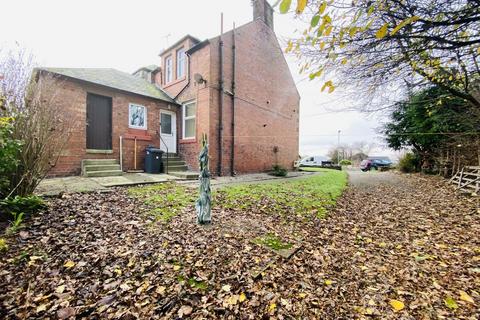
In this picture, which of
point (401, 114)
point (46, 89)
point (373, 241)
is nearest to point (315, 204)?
point (373, 241)

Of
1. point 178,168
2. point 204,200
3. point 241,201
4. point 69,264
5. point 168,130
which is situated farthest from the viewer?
point 168,130

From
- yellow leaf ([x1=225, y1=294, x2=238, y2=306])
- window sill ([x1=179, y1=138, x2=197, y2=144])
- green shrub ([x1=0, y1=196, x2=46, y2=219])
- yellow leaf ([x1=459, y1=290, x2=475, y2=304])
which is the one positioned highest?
window sill ([x1=179, y1=138, x2=197, y2=144])

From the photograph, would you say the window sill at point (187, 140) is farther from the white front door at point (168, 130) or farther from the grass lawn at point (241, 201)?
the grass lawn at point (241, 201)

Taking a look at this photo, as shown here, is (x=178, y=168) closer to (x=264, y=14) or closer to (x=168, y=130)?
(x=168, y=130)

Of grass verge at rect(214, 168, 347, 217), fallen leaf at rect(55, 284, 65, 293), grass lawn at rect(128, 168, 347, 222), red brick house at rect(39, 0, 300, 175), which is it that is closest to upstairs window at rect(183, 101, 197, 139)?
red brick house at rect(39, 0, 300, 175)

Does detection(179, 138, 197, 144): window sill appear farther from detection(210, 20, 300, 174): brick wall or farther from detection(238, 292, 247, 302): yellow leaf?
detection(238, 292, 247, 302): yellow leaf

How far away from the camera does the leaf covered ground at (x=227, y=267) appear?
203 centimetres

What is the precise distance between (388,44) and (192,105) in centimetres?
841

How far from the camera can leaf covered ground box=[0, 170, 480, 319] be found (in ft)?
6.66

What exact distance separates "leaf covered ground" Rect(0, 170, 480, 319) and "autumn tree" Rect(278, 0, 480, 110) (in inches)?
98.5

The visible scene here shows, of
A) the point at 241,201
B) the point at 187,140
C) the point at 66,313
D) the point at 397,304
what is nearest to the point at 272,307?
the point at 397,304

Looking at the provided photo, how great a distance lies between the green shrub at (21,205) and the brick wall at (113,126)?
3903 mm

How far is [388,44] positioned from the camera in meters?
4.00

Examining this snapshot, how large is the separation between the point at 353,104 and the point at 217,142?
585 centimetres
